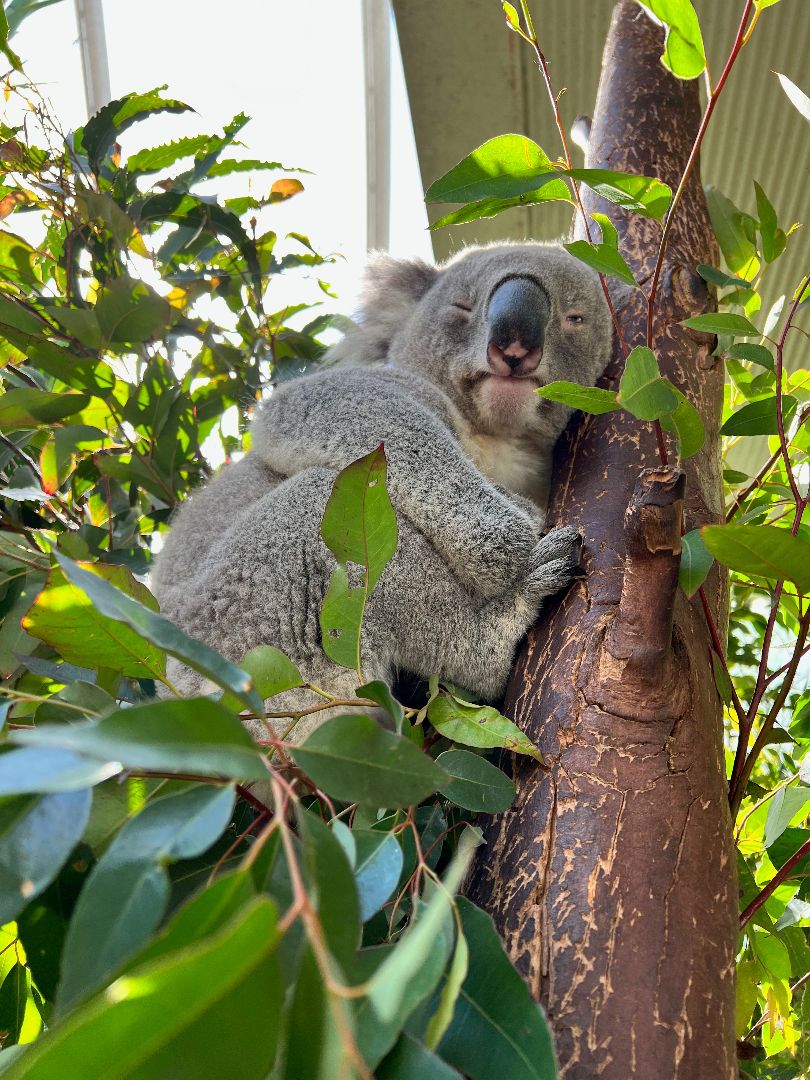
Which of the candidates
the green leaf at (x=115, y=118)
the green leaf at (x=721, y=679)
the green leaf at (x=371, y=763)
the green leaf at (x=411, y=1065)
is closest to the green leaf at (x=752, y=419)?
the green leaf at (x=721, y=679)

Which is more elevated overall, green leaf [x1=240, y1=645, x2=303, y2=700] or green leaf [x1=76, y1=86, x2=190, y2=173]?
green leaf [x1=76, y1=86, x2=190, y2=173]

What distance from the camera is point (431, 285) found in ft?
7.74

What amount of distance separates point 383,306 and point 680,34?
1396 mm

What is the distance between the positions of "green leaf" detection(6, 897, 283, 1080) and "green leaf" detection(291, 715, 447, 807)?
0.18m

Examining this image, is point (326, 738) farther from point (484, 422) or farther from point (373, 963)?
point (484, 422)

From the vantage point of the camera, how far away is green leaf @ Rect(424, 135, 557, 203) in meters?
1.18

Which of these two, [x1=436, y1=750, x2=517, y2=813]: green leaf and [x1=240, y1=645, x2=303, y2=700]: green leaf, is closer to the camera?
[x1=240, y1=645, x2=303, y2=700]: green leaf

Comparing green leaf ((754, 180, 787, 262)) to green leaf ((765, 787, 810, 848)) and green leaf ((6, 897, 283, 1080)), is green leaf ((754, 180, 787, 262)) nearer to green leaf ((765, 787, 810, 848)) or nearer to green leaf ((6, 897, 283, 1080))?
green leaf ((765, 787, 810, 848))

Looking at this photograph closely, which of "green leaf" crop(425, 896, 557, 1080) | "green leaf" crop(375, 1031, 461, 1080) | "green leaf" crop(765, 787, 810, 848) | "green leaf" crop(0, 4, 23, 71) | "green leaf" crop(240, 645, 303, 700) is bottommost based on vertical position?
"green leaf" crop(765, 787, 810, 848)

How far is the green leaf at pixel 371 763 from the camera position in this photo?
68 centimetres

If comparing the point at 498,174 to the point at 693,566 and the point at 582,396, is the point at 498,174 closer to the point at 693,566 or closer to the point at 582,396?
the point at 582,396

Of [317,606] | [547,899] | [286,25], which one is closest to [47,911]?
[547,899]

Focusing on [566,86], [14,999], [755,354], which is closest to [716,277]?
[755,354]

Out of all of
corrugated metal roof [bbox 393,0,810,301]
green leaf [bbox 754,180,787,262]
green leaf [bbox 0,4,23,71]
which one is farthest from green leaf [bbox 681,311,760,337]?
corrugated metal roof [bbox 393,0,810,301]
